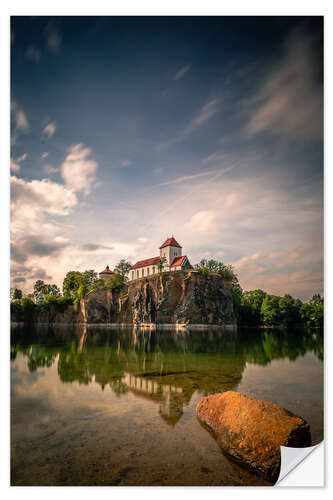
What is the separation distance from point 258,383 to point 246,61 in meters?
6.51

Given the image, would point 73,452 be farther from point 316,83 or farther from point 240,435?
point 316,83

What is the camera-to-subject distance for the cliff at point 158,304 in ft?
128

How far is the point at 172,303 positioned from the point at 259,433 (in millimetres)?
38114

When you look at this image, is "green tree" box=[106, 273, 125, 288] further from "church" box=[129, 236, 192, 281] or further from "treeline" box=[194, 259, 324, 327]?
"treeline" box=[194, 259, 324, 327]

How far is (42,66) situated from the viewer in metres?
3.98

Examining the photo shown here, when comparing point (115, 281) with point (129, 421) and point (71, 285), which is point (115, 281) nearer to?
point (71, 285)

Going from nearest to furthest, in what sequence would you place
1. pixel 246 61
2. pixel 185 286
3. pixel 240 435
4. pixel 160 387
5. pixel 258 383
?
1. pixel 240 435
2. pixel 246 61
3. pixel 160 387
4. pixel 258 383
5. pixel 185 286

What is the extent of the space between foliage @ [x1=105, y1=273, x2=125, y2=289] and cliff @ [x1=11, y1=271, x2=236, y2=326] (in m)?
0.84

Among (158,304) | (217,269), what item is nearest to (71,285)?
(158,304)

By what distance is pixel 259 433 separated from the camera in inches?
116

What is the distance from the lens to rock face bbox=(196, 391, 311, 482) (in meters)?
2.80

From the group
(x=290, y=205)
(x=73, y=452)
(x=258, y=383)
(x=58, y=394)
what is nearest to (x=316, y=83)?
(x=290, y=205)

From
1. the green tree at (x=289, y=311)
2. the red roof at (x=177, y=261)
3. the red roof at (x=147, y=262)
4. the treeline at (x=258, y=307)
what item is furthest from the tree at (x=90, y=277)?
the green tree at (x=289, y=311)

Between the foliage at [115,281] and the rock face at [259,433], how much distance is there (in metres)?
44.8
